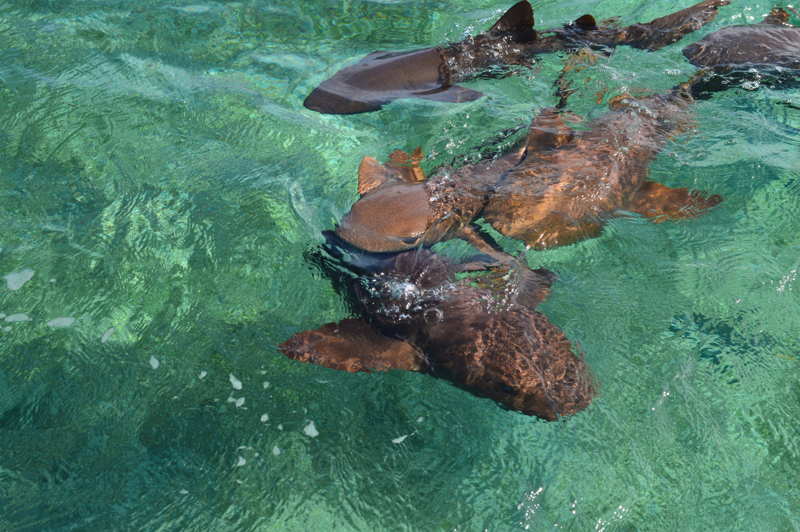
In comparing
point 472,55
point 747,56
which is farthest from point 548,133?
point 747,56

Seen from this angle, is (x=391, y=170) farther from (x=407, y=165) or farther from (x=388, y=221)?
(x=388, y=221)

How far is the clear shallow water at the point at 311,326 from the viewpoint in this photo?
11.6 feet

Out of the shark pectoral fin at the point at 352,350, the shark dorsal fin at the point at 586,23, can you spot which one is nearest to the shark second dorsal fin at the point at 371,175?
the shark pectoral fin at the point at 352,350

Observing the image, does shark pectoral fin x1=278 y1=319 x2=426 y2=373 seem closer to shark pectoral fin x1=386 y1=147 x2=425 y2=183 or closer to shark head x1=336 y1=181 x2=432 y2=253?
shark head x1=336 y1=181 x2=432 y2=253

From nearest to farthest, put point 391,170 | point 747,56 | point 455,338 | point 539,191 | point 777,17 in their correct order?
point 455,338
point 539,191
point 391,170
point 747,56
point 777,17

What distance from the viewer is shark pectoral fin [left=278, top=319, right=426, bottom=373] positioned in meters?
4.01

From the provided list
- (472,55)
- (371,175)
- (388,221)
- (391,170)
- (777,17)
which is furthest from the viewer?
(472,55)

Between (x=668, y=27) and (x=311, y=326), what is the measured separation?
495cm

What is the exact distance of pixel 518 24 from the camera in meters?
6.75

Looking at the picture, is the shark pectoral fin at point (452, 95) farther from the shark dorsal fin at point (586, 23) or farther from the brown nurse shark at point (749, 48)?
the brown nurse shark at point (749, 48)

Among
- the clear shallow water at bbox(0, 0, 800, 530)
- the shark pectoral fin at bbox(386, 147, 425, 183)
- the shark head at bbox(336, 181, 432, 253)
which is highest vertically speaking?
the shark head at bbox(336, 181, 432, 253)

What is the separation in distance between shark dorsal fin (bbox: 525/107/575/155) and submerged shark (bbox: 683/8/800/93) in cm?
135

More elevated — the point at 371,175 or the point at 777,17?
the point at 777,17

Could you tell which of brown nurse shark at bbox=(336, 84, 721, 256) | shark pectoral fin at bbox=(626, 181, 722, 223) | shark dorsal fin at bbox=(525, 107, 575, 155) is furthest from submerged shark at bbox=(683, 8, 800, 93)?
shark pectoral fin at bbox=(626, 181, 722, 223)
